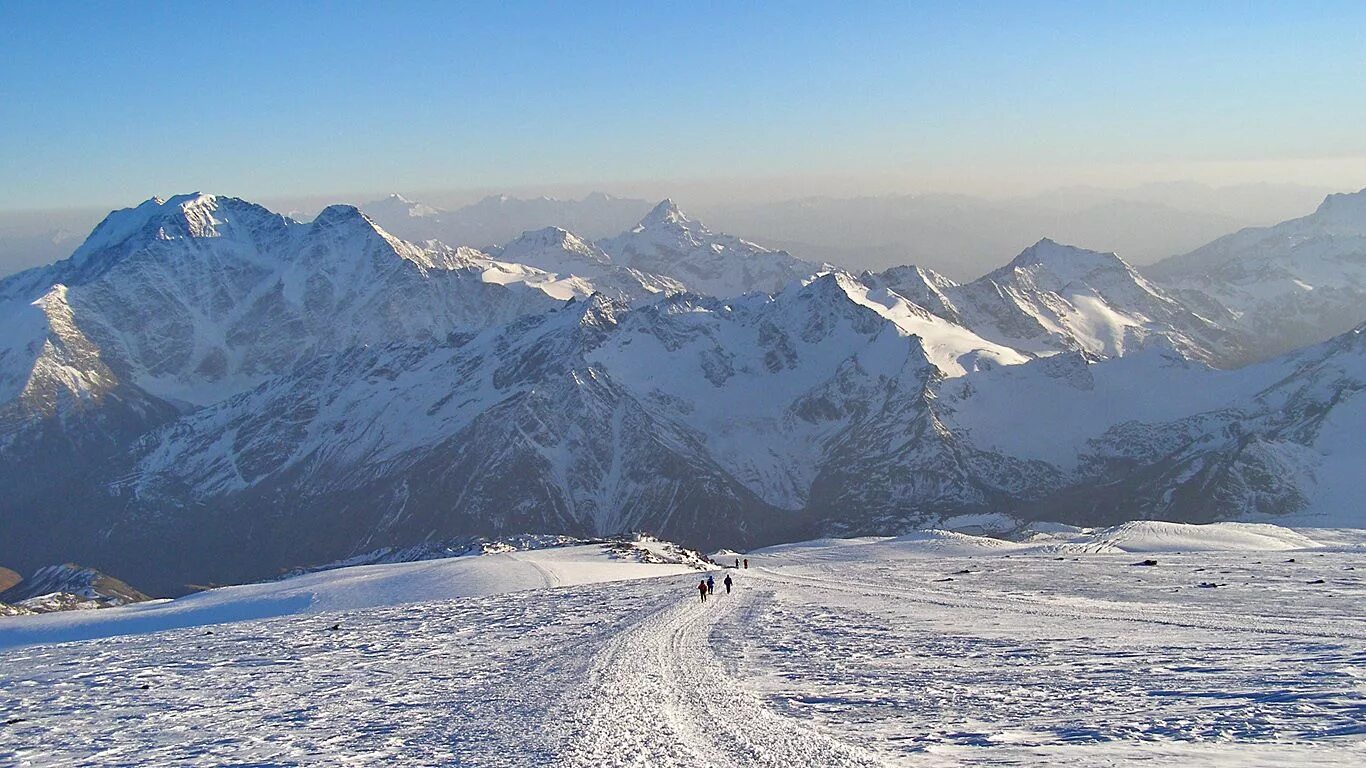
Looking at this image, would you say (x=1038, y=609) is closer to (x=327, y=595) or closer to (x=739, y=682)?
(x=739, y=682)

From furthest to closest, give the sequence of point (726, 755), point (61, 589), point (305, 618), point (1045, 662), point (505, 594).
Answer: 1. point (61, 589)
2. point (505, 594)
3. point (305, 618)
4. point (1045, 662)
5. point (726, 755)

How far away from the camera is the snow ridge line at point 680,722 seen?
26641 millimetres

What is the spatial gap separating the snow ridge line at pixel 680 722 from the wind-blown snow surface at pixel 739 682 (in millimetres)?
116

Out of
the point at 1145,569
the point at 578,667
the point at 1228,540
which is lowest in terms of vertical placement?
the point at 1228,540

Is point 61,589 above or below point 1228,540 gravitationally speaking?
below

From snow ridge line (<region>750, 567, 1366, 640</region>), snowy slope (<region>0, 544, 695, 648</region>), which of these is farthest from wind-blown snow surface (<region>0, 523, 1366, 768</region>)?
snowy slope (<region>0, 544, 695, 648</region>)

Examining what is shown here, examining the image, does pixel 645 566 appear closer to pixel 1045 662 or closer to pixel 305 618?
pixel 305 618

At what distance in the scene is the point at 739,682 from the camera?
36188 millimetres

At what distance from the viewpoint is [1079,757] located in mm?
24953

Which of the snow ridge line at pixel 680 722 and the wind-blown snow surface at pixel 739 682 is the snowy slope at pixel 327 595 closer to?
the wind-blown snow surface at pixel 739 682

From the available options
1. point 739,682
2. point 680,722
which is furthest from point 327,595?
point 680,722

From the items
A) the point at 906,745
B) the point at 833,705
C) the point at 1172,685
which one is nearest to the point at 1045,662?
the point at 1172,685

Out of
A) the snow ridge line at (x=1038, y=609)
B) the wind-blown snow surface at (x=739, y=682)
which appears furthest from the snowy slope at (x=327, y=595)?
the snow ridge line at (x=1038, y=609)

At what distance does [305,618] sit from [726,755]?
135 ft
